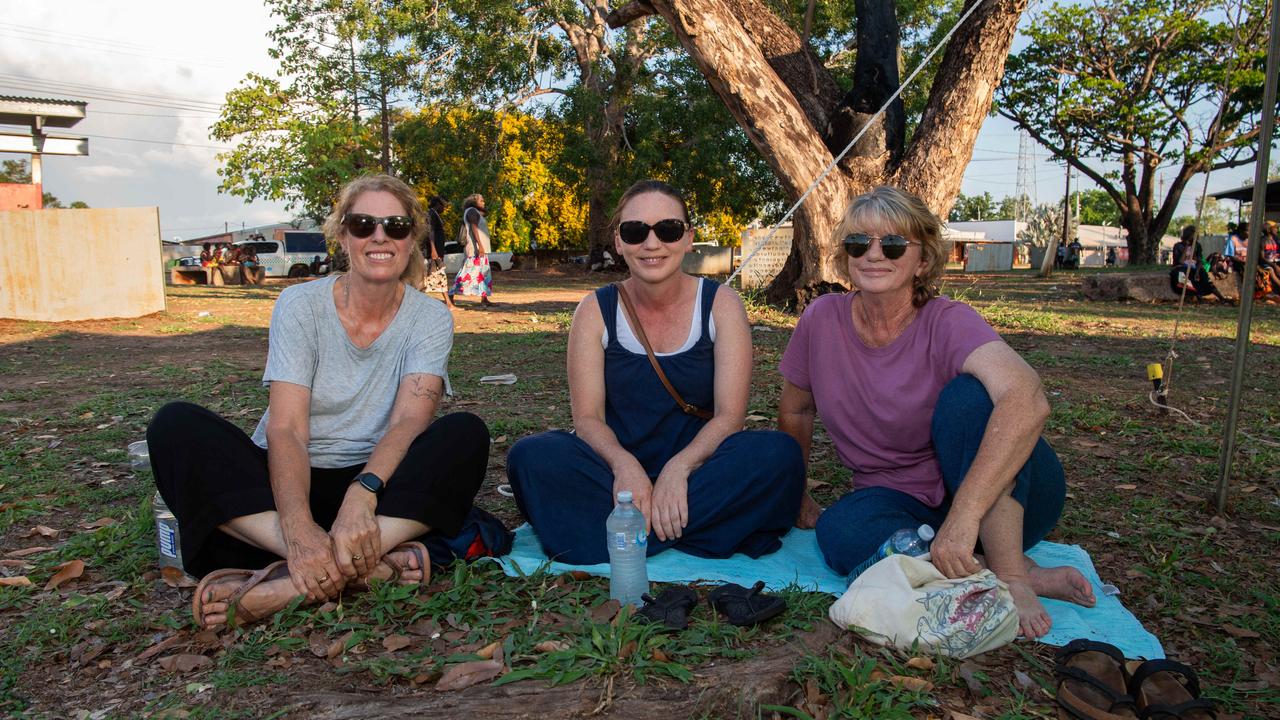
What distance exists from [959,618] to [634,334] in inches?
57.5

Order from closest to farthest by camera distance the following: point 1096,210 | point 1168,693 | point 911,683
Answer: point 1168,693, point 911,683, point 1096,210

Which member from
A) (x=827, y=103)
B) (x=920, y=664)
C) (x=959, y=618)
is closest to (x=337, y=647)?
(x=920, y=664)

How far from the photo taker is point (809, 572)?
2.94m

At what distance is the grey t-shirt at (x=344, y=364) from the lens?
2.93 meters

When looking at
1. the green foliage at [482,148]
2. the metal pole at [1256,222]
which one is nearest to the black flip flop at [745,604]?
the metal pole at [1256,222]

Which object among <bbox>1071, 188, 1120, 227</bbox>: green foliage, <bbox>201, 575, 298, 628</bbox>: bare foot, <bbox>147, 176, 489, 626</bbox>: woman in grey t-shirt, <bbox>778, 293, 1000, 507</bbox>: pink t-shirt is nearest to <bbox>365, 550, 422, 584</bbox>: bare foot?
<bbox>147, 176, 489, 626</bbox>: woman in grey t-shirt

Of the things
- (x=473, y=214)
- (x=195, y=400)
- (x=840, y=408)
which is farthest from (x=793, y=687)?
(x=473, y=214)

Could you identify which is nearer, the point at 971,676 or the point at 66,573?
the point at 971,676

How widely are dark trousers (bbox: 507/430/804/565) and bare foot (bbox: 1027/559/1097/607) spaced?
827 mm

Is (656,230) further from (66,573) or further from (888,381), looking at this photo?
(66,573)

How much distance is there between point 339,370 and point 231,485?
0.52 metres

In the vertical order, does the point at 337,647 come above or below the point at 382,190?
below

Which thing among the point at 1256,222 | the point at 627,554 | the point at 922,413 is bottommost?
the point at 627,554

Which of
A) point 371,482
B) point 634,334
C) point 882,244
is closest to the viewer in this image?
point 371,482
